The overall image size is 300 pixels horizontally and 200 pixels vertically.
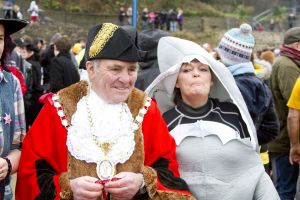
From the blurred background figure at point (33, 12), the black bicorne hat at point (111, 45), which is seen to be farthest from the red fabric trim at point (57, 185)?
the blurred background figure at point (33, 12)

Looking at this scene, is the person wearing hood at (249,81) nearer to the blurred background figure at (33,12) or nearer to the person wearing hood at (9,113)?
the person wearing hood at (9,113)

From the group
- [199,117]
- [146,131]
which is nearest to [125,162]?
[146,131]

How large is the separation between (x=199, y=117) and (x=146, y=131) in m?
0.45

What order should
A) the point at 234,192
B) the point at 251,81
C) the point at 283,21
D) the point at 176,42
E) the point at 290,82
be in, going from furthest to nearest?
the point at 283,21, the point at 290,82, the point at 251,81, the point at 176,42, the point at 234,192

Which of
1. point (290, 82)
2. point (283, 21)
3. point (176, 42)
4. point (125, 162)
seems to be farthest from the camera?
point (283, 21)

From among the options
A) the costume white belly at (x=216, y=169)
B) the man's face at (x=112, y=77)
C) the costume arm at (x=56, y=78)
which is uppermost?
the man's face at (x=112, y=77)

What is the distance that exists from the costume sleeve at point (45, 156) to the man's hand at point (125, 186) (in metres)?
0.31

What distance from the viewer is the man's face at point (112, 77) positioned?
262cm

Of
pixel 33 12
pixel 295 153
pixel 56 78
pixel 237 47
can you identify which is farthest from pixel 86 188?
pixel 33 12

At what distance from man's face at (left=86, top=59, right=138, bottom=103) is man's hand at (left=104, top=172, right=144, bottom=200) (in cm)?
Answer: 37

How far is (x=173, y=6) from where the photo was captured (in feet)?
137

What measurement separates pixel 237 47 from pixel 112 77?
182cm

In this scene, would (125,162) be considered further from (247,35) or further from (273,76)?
(273,76)

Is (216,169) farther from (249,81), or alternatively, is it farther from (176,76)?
(249,81)
